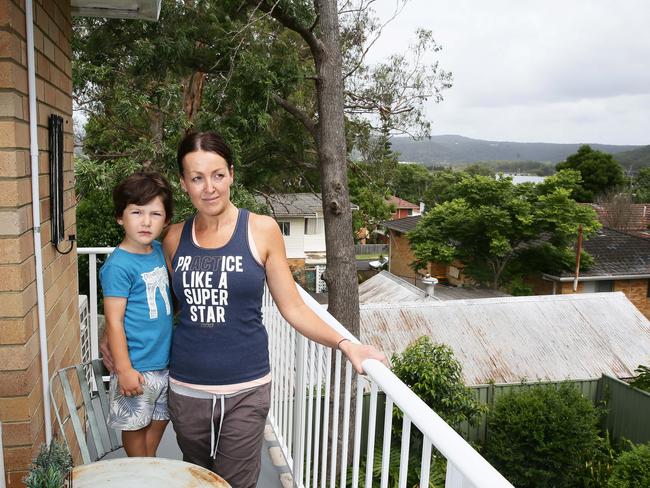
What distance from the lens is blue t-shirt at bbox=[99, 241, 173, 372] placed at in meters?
1.65

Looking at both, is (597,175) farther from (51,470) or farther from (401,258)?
(51,470)

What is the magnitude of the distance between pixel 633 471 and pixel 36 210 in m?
9.86

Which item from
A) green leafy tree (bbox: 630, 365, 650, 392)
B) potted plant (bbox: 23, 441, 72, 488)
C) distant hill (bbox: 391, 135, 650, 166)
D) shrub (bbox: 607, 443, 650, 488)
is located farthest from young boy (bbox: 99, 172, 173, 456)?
distant hill (bbox: 391, 135, 650, 166)

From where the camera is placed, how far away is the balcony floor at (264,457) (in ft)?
8.27

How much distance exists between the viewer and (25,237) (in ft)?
5.54

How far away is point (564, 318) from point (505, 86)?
5019 centimetres

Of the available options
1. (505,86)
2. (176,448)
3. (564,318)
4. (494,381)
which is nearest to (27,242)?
(176,448)

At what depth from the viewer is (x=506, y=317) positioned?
1533 centimetres

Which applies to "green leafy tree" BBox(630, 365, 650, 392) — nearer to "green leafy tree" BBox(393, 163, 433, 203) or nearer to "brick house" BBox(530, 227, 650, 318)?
"brick house" BBox(530, 227, 650, 318)

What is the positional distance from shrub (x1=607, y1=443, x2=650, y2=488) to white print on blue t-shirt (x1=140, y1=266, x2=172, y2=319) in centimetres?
932

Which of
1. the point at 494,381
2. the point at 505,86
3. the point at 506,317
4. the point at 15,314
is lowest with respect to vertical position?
the point at 494,381

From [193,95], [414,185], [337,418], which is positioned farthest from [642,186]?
[337,418]

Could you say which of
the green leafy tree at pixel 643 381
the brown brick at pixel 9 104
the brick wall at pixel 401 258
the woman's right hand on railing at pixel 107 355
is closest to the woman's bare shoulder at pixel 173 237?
the woman's right hand on railing at pixel 107 355

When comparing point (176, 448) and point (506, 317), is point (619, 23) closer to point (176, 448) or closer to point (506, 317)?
point (506, 317)
